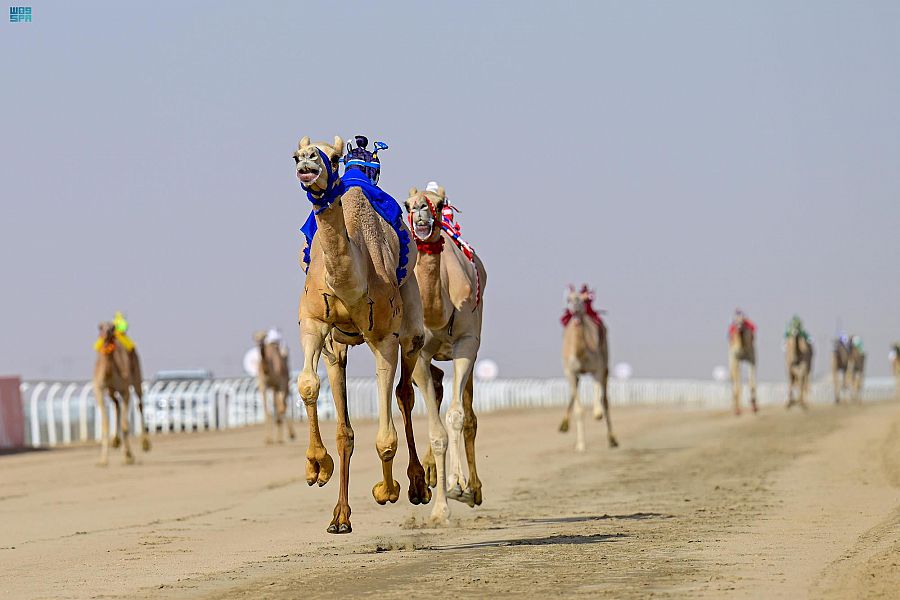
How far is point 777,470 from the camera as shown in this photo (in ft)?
64.2

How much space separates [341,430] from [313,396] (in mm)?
615

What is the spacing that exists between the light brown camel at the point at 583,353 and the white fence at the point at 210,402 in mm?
11070

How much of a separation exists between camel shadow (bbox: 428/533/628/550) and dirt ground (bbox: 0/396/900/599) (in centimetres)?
2

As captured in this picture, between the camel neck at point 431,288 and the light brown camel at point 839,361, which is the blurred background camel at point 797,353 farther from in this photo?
the camel neck at point 431,288

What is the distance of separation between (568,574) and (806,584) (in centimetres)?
143

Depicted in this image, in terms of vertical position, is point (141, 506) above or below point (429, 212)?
below

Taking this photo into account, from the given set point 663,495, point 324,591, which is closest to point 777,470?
point 663,495

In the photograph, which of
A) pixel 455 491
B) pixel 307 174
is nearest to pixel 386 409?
pixel 307 174

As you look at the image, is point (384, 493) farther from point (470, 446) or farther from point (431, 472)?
point (470, 446)

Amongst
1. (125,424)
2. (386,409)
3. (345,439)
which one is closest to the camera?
(386,409)

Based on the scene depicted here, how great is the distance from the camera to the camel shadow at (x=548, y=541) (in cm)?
1142

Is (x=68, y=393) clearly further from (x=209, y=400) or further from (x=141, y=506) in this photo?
(x=141, y=506)

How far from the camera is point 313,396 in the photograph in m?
10.6

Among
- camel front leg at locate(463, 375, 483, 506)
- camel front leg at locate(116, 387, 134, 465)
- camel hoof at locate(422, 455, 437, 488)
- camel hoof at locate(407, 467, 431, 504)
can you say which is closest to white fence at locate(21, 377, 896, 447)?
camel front leg at locate(116, 387, 134, 465)
